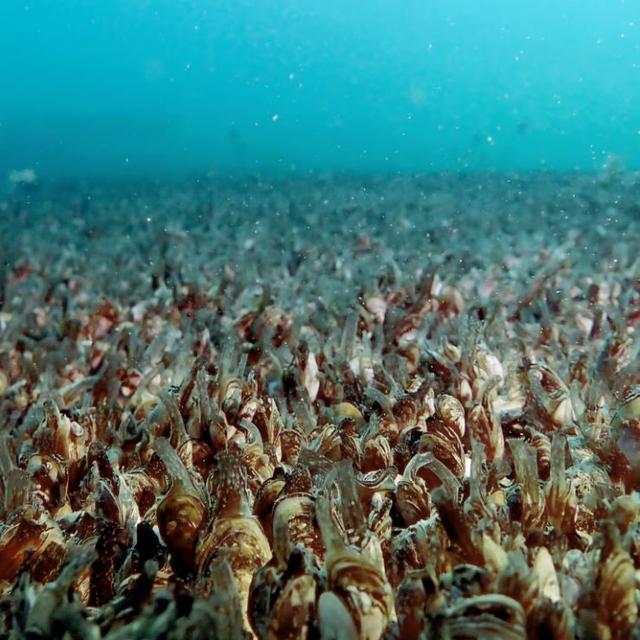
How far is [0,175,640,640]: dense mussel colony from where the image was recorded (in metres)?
0.97

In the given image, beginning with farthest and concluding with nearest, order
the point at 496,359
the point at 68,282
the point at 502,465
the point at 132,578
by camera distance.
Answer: the point at 68,282, the point at 496,359, the point at 502,465, the point at 132,578

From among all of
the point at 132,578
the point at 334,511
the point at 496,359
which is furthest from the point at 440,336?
the point at 132,578

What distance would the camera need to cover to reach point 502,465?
1531 millimetres

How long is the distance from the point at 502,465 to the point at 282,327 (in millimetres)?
1832

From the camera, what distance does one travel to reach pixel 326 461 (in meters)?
1.47

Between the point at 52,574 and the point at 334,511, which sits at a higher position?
the point at 334,511

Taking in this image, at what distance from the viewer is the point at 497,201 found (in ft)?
40.4

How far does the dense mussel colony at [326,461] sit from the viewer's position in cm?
97

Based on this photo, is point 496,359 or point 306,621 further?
point 496,359

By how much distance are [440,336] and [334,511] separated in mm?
1568

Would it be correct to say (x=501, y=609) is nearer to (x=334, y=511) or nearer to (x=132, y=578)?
(x=334, y=511)

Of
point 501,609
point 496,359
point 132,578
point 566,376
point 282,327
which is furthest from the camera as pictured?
point 282,327

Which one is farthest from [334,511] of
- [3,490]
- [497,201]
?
[497,201]

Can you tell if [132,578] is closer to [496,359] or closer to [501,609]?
[501,609]
